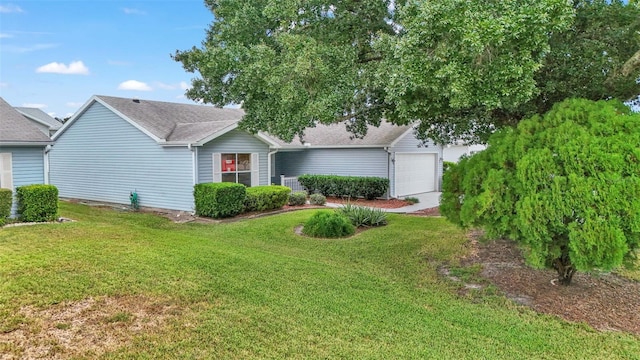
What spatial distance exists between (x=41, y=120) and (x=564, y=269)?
3213 cm

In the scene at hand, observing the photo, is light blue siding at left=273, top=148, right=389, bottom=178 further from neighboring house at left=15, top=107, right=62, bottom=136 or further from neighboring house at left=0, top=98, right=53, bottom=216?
neighboring house at left=15, top=107, right=62, bottom=136

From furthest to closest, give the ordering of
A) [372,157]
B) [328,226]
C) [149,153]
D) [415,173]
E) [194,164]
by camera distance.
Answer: [415,173] < [372,157] < [149,153] < [194,164] < [328,226]

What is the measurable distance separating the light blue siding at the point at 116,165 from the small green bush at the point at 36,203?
13.1 feet

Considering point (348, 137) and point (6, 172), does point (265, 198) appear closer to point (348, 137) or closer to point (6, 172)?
point (348, 137)

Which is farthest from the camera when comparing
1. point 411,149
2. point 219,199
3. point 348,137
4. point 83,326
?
point 348,137

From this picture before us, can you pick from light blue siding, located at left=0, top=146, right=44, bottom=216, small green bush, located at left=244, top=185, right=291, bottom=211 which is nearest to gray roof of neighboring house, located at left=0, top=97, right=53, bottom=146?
light blue siding, located at left=0, top=146, right=44, bottom=216

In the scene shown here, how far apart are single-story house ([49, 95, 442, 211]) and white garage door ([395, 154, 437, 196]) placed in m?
0.05

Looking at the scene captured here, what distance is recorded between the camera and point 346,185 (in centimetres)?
Result: 1927

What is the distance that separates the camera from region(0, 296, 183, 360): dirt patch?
4023 millimetres

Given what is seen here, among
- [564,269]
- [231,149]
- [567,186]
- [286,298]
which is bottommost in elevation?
[286,298]

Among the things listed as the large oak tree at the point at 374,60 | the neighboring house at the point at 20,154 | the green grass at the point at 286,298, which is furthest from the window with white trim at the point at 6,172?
the large oak tree at the point at 374,60

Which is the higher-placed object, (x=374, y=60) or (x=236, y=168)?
(x=374, y=60)

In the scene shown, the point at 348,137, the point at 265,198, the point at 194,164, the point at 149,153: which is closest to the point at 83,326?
the point at 194,164

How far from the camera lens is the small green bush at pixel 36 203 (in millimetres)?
11266
